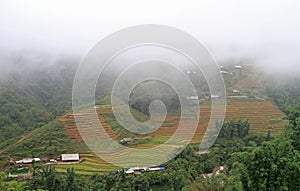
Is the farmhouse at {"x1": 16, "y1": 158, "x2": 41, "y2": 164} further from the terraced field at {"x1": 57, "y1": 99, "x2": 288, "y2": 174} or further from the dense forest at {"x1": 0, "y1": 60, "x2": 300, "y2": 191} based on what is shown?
the terraced field at {"x1": 57, "y1": 99, "x2": 288, "y2": 174}

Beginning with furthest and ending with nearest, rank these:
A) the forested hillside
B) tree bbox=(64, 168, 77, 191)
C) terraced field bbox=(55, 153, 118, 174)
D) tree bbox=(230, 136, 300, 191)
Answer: the forested hillside, terraced field bbox=(55, 153, 118, 174), tree bbox=(64, 168, 77, 191), tree bbox=(230, 136, 300, 191)

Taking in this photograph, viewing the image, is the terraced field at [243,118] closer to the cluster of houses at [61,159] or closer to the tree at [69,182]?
the cluster of houses at [61,159]

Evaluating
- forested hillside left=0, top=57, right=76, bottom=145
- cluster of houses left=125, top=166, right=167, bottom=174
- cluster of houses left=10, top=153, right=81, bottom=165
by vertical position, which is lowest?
cluster of houses left=125, top=166, right=167, bottom=174

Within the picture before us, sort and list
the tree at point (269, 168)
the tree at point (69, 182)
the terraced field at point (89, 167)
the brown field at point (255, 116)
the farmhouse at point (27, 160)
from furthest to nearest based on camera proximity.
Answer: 1. the brown field at point (255, 116)
2. the farmhouse at point (27, 160)
3. the terraced field at point (89, 167)
4. the tree at point (69, 182)
5. the tree at point (269, 168)

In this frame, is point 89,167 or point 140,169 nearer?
point 140,169

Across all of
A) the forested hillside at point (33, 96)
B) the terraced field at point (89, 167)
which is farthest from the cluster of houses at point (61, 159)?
the forested hillside at point (33, 96)

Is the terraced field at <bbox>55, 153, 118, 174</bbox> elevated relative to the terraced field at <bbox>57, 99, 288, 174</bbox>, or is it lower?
lower

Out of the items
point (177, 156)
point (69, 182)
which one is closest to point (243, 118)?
point (177, 156)

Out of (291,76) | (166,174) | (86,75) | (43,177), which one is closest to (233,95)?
(291,76)

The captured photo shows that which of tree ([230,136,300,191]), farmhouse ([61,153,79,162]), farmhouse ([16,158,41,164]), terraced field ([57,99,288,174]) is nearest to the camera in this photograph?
tree ([230,136,300,191])

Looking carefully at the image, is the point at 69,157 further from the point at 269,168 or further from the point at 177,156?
the point at 269,168

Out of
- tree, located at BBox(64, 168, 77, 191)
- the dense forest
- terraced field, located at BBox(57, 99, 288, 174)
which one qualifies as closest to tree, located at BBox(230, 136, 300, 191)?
the dense forest

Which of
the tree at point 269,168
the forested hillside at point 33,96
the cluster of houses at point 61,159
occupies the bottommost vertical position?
the cluster of houses at point 61,159

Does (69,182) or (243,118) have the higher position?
(243,118)
